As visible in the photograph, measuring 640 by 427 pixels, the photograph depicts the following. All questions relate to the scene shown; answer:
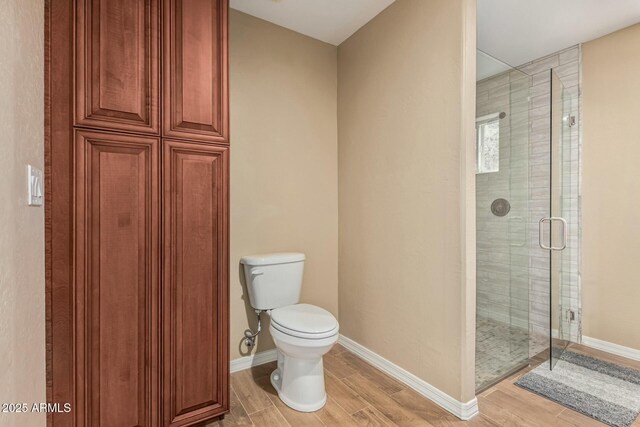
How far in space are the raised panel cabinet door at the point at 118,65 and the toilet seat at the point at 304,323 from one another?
47.8 inches

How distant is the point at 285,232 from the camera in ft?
7.91

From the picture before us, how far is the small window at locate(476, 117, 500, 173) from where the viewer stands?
6.84ft

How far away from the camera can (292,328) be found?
1.73 metres

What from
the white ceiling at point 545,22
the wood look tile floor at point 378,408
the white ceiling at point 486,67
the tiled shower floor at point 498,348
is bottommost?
the wood look tile floor at point 378,408

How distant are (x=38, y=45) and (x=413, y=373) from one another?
2.42 meters

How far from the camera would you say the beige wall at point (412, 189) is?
5.59 feet

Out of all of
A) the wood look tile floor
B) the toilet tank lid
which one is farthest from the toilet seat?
the wood look tile floor

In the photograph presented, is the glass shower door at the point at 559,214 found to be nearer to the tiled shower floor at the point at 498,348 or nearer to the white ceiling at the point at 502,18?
the tiled shower floor at the point at 498,348

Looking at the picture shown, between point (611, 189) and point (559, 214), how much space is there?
0.43m

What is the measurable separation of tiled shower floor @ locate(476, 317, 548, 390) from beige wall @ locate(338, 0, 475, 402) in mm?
498

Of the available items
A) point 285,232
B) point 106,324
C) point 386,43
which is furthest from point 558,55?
point 106,324

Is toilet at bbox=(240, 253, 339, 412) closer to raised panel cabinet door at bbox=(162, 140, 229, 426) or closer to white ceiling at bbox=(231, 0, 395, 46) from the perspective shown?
raised panel cabinet door at bbox=(162, 140, 229, 426)

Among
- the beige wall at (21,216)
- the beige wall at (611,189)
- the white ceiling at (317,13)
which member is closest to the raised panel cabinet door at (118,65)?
the beige wall at (21,216)

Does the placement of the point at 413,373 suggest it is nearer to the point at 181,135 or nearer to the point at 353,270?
the point at 353,270
